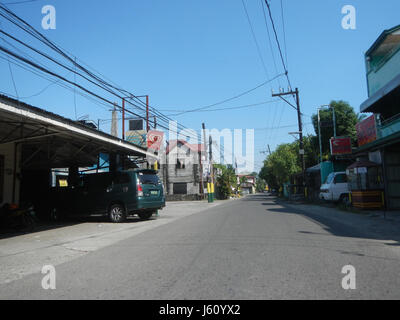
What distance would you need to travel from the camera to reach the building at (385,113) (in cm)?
1357

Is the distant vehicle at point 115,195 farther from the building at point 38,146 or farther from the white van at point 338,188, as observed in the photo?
the white van at point 338,188

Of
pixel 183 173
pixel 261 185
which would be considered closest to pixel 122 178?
pixel 183 173

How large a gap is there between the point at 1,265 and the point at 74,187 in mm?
7322

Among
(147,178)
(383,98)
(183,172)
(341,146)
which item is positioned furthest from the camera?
(183,172)

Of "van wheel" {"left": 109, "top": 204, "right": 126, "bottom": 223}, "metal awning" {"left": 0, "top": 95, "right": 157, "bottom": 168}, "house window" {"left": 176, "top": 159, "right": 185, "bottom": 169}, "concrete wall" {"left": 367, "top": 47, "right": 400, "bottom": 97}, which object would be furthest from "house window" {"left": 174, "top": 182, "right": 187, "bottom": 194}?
"van wheel" {"left": 109, "top": 204, "right": 126, "bottom": 223}

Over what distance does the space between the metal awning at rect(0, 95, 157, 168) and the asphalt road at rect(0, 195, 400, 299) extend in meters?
4.15

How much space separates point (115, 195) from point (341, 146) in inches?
686

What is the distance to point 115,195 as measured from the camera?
37.3ft

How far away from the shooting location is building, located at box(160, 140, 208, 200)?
41169 millimetres

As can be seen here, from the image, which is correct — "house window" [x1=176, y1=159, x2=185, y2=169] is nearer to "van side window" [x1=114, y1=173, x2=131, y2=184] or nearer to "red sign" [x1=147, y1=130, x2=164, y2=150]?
"red sign" [x1=147, y1=130, x2=164, y2=150]

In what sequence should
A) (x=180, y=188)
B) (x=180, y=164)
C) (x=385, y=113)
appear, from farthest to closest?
(x=180, y=164), (x=180, y=188), (x=385, y=113)

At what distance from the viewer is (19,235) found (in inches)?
344

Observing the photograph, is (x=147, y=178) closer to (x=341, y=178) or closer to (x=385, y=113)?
(x=341, y=178)
